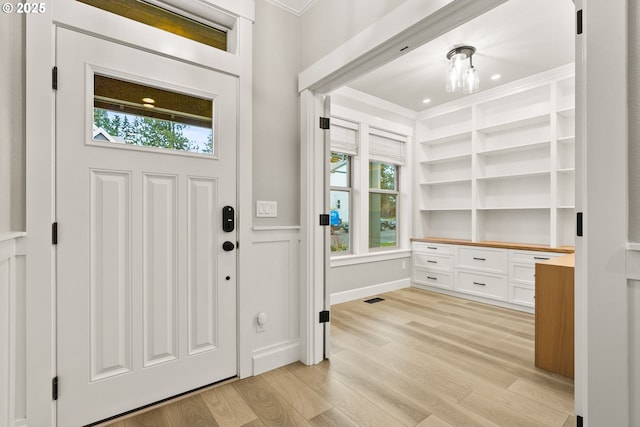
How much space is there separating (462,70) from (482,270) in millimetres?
2450

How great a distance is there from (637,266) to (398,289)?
12.1ft

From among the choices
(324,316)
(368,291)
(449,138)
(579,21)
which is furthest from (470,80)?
(368,291)

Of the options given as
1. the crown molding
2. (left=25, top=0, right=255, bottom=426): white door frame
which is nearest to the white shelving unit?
the crown molding

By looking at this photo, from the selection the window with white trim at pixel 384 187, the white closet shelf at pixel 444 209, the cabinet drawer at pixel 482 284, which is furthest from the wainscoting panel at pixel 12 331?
the white closet shelf at pixel 444 209

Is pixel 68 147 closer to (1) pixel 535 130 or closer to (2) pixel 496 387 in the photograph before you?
(2) pixel 496 387

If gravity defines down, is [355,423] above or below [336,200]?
below

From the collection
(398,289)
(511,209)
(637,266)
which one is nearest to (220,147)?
(637,266)

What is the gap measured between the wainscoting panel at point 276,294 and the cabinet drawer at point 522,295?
2805mm

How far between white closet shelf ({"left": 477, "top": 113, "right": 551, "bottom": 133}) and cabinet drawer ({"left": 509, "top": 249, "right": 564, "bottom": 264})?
162 centimetres

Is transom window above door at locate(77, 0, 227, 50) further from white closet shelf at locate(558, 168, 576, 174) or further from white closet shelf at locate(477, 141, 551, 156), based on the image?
white closet shelf at locate(558, 168, 576, 174)

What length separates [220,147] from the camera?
6.30 ft

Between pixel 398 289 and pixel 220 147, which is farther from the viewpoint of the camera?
pixel 398 289

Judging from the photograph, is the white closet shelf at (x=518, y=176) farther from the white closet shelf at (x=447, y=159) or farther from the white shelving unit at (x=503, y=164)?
the white closet shelf at (x=447, y=159)

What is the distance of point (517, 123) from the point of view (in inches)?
150
